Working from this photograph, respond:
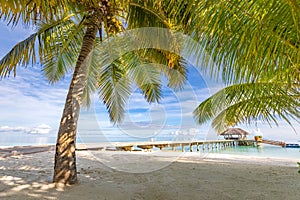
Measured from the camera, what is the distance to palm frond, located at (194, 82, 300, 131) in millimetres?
3578

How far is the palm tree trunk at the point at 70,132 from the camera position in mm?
3918

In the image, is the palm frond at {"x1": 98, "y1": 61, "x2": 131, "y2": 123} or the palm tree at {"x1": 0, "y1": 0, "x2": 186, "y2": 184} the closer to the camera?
the palm tree at {"x1": 0, "y1": 0, "x2": 186, "y2": 184}

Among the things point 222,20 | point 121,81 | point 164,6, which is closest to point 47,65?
point 121,81

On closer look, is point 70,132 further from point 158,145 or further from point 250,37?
point 158,145

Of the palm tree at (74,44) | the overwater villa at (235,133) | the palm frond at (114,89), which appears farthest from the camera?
the overwater villa at (235,133)

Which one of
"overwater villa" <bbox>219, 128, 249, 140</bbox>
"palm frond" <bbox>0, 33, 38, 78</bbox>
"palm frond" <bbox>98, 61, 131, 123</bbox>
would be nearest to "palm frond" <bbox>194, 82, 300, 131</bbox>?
"palm frond" <bbox>98, 61, 131, 123</bbox>

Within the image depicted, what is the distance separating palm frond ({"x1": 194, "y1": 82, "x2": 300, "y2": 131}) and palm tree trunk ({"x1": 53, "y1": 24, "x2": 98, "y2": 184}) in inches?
122

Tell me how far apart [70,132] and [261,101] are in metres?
3.58

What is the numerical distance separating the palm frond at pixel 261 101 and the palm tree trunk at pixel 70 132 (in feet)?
10.1

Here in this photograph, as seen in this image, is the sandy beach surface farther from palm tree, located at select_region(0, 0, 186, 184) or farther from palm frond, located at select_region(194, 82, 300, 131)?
palm frond, located at select_region(194, 82, 300, 131)

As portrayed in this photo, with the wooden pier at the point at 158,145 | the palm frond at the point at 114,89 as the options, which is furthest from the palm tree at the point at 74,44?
the wooden pier at the point at 158,145

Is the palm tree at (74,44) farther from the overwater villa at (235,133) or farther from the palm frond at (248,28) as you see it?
the overwater villa at (235,133)

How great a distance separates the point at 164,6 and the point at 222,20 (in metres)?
1.43

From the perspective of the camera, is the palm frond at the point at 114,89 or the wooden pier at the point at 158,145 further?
the wooden pier at the point at 158,145
